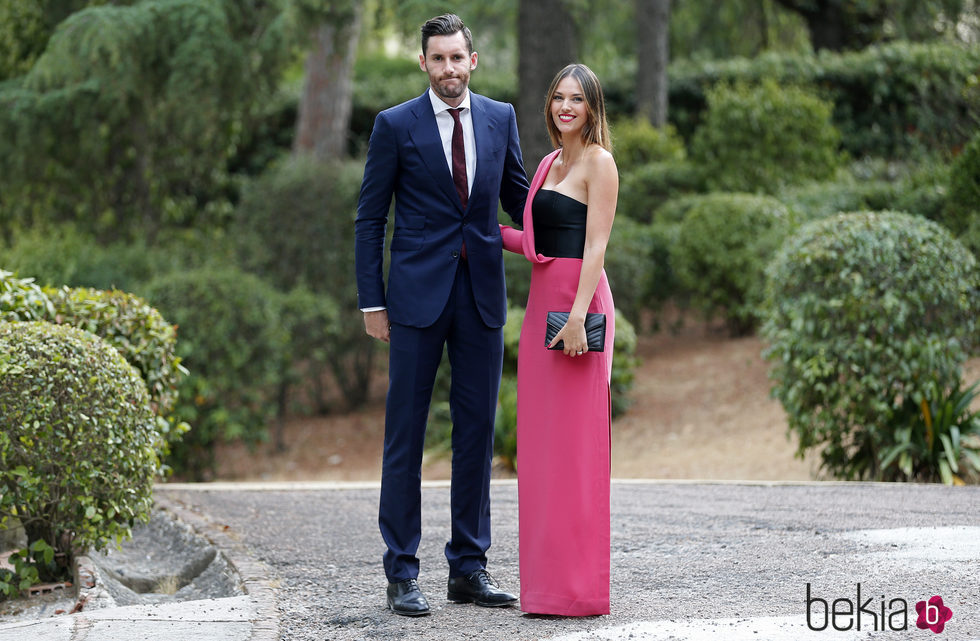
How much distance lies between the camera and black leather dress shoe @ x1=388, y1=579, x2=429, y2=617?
3.81 metres

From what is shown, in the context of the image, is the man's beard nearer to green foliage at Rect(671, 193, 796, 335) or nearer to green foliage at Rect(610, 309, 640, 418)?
green foliage at Rect(610, 309, 640, 418)

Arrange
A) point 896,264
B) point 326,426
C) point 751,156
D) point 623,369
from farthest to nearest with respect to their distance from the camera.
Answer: point 751,156, point 326,426, point 623,369, point 896,264

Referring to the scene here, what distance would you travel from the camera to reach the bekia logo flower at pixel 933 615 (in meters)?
3.35

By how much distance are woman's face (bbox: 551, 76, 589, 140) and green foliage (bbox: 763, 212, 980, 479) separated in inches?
139

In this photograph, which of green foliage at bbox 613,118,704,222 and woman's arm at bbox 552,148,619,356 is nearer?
woman's arm at bbox 552,148,619,356

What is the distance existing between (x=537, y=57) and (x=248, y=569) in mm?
Answer: 7302

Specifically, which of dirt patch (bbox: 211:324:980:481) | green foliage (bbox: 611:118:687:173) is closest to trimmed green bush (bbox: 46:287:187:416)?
dirt patch (bbox: 211:324:980:481)

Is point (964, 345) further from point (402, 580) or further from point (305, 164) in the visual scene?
point (305, 164)

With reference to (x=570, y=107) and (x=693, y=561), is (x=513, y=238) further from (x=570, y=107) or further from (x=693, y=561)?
(x=693, y=561)

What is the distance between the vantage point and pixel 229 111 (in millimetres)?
10695

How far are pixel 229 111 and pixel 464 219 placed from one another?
7.47m

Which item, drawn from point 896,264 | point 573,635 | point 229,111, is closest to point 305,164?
point 229,111

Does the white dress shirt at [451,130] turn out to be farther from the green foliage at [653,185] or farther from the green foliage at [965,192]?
the green foliage at [653,185]

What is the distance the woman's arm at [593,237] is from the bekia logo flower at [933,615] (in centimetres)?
140
